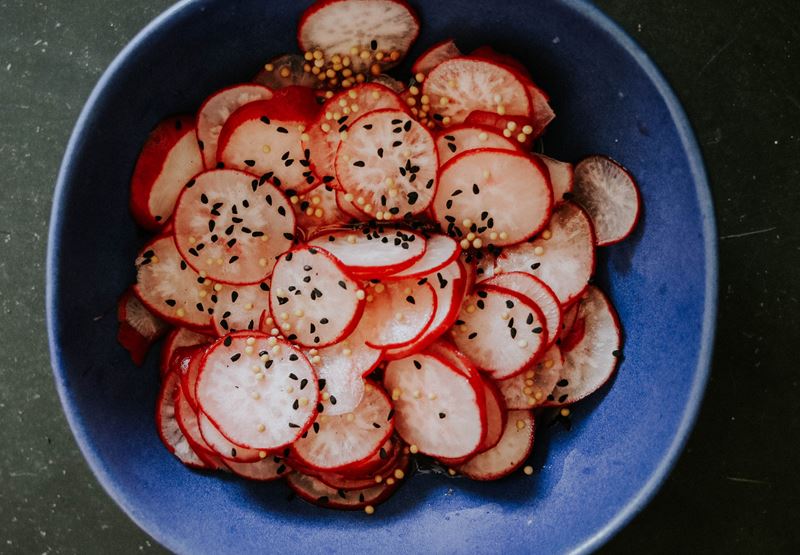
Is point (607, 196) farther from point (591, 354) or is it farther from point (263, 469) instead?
point (263, 469)

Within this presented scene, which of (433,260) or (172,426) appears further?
(172,426)

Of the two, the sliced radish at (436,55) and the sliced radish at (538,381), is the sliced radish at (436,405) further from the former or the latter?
the sliced radish at (436,55)

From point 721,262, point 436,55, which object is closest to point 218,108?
point 436,55

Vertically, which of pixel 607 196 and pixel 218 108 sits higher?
pixel 218 108

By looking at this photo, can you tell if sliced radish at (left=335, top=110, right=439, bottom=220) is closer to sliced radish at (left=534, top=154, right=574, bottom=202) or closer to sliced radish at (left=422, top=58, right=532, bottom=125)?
sliced radish at (left=422, top=58, right=532, bottom=125)

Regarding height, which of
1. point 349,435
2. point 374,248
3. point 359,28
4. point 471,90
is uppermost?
point 359,28

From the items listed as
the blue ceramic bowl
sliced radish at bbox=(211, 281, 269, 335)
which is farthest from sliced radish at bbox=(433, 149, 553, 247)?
sliced radish at bbox=(211, 281, 269, 335)
